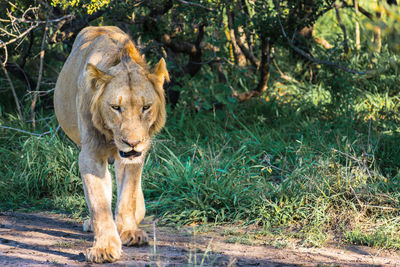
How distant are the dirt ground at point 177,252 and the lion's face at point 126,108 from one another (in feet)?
1.90

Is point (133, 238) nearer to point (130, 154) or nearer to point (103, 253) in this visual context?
point (103, 253)

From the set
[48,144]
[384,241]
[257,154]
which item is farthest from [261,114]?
[384,241]

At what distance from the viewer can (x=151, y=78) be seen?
4.03 meters

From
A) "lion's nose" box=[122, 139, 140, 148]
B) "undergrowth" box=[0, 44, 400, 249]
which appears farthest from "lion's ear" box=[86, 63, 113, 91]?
"undergrowth" box=[0, 44, 400, 249]

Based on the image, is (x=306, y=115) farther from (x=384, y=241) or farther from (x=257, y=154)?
(x=384, y=241)

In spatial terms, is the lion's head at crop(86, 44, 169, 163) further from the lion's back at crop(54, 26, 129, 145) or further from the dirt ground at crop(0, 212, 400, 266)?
the dirt ground at crop(0, 212, 400, 266)

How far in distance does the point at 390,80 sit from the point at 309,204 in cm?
328

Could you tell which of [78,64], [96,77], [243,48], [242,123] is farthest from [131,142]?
[243,48]

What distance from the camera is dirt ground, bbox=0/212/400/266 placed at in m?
3.79

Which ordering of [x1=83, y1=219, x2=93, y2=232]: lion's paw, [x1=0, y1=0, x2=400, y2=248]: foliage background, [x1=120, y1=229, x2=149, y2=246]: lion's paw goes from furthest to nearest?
1. [x1=0, y1=0, x2=400, y2=248]: foliage background
2. [x1=83, y1=219, x2=93, y2=232]: lion's paw
3. [x1=120, y1=229, x2=149, y2=246]: lion's paw

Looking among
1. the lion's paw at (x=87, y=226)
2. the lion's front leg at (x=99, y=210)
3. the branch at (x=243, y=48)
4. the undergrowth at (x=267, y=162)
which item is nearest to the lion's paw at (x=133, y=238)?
the lion's front leg at (x=99, y=210)

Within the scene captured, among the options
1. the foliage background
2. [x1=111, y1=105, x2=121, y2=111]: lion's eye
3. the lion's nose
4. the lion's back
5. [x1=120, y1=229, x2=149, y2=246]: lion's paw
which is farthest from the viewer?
the foliage background

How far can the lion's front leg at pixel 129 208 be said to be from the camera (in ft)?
13.6

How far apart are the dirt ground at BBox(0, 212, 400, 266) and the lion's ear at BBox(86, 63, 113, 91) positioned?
1.03 metres
